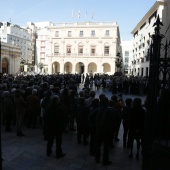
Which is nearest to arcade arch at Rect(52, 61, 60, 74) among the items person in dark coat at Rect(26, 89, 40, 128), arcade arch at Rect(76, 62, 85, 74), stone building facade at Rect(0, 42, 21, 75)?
arcade arch at Rect(76, 62, 85, 74)

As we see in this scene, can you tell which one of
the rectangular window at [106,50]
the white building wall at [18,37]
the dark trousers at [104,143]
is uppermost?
the white building wall at [18,37]

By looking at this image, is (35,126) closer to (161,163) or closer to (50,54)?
(161,163)

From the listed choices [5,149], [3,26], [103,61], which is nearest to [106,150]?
[5,149]

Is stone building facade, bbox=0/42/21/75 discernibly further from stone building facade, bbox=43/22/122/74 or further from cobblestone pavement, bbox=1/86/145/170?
cobblestone pavement, bbox=1/86/145/170

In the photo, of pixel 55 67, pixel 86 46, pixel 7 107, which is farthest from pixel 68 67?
pixel 7 107

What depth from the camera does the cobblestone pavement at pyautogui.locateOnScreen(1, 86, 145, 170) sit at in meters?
5.63

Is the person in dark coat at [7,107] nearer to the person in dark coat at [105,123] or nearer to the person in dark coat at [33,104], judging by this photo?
the person in dark coat at [33,104]

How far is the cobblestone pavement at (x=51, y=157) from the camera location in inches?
222

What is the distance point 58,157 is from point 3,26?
72651mm

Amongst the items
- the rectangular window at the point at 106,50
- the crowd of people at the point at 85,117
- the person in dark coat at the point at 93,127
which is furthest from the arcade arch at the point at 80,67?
the person in dark coat at the point at 93,127

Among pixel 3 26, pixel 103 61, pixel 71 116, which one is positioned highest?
pixel 3 26

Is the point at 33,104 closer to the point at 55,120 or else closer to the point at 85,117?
the point at 85,117

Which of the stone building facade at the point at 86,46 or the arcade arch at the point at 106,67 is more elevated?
the stone building facade at the point at 86,46

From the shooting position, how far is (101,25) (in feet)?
176
